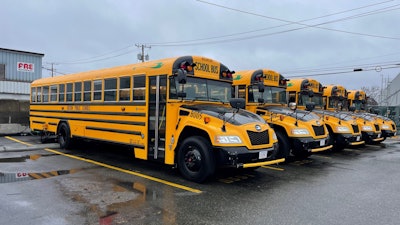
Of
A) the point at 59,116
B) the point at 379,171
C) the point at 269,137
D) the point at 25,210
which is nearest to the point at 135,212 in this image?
the point at 25,210

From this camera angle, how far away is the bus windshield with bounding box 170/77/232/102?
6891mm

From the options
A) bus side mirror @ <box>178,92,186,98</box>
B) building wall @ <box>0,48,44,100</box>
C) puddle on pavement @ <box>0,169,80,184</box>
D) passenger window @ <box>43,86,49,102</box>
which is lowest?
puddle on pavement @ <box>0,169,80,184</box>

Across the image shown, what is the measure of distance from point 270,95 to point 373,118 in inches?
270

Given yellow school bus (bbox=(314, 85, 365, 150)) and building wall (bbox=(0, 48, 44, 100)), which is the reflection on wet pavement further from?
building wall (bbox=(0, 48, 44, 100))

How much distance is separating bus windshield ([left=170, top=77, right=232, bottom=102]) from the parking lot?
5.63 feet


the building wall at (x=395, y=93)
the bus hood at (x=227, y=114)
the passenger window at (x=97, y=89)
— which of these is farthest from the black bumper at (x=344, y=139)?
the building wall at (x=395, y=93)

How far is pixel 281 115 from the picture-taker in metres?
8.93

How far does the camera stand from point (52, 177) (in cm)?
667

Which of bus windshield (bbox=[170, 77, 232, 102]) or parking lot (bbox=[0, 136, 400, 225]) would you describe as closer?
parking lot (bbox=[0, 136, 400, 225])

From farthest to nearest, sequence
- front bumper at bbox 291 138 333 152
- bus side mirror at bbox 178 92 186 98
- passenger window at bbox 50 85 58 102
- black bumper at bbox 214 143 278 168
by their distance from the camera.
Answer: passenger window at bbox 50 85 58 102, front bumper at bbox 291 138 333 152, bus side mirror at bbox 178 92 186 98, black bumper at bbox 214 143 278 168

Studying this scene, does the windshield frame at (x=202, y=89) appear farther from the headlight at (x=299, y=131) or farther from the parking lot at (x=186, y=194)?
the headlight at (x=299, y=131)

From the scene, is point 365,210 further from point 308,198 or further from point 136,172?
point 136,172

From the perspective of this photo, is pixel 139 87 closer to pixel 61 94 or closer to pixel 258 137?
pixel 258 137

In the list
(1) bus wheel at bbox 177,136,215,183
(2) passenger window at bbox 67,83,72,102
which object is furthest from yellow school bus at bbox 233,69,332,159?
(2) passenger window at bbox 67,83,72,102
